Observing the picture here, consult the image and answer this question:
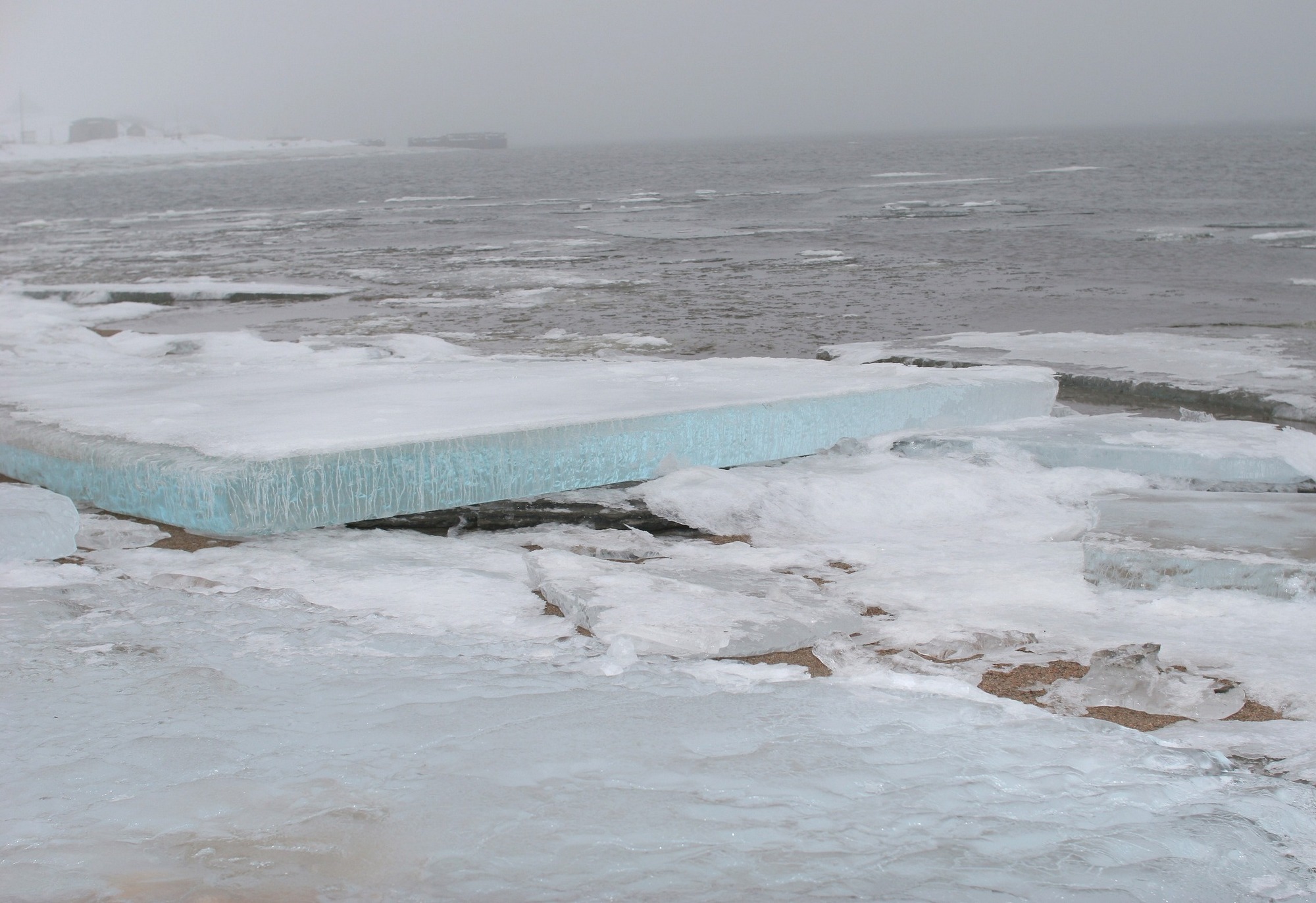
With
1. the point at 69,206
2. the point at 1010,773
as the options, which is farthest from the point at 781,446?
the point at 69,206

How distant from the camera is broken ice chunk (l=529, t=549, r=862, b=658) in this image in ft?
8.84

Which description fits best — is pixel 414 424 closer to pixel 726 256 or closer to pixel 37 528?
Result: pixel 37 528

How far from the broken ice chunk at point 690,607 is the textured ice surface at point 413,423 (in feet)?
2.15

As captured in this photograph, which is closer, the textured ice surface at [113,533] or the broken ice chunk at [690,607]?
the broken ice chunk at [690,607]

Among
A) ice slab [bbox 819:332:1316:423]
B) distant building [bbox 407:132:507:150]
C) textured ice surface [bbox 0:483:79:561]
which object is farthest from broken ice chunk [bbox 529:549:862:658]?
distant building [bbox 407:132:507:150]

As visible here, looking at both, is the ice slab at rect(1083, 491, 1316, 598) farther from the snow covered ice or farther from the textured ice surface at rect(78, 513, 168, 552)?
the textured ice surface at rect(78, 513, 168, 552)

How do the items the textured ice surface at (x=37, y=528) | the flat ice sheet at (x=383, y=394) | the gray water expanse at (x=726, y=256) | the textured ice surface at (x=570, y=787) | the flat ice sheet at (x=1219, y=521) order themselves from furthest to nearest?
the gray water expanse at (x=726, y=256)
the flat ice sheet at (x=383, y=394)
the textured ice surface at (x=37, y=528)
the flat ice sheet at (x=1219, y=521)
the textured ice surface at (x=570, y=787)

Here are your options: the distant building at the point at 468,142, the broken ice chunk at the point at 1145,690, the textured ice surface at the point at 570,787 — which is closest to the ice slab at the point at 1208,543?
the broken ice chunk at the point at 1145,690

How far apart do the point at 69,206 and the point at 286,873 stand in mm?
34571

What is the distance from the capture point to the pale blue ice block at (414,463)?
346 cm

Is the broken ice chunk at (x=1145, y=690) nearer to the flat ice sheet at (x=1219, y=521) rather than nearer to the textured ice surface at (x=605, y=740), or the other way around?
the textured ice surface at (x=605, y=740)

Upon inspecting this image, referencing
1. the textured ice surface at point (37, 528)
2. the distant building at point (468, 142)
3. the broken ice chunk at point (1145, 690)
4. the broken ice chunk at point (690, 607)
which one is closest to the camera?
the broken ice chunk at point (1145, 690)

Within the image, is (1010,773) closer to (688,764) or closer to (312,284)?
→ (688,764)

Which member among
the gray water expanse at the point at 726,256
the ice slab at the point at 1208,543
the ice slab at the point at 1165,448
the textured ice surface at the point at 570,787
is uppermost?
the gray water expanse at the point at 726,256
